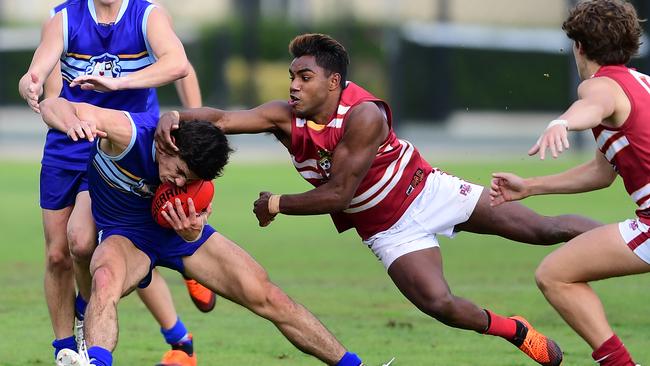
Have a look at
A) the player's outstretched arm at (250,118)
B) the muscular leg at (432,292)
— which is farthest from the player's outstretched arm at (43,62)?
the muscular leg at (432,292)

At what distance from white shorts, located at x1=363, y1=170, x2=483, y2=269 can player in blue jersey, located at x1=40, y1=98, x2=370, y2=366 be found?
764 millimetres

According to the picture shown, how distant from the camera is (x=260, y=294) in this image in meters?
6.77

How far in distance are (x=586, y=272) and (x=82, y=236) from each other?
2.91 metres

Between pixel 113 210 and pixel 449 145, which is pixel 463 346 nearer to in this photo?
pixel 113 210

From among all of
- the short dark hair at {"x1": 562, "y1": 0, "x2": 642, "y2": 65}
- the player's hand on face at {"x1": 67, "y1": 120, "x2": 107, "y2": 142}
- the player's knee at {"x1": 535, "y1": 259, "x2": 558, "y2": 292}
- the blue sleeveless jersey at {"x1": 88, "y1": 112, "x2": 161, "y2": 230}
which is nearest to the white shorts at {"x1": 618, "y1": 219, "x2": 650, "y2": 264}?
the player's knee at {"x1": 535, "y1": 259, "x2": 558, "y2": 292}

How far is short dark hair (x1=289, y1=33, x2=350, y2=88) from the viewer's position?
712cm

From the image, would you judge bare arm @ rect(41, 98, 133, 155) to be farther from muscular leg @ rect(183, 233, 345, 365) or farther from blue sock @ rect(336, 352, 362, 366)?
→ blue sock @ rect(336, 352, 362, 366)

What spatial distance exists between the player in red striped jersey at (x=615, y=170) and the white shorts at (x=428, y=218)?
795 mm

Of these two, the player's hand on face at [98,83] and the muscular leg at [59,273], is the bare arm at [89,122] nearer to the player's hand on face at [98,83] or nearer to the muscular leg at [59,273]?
the player's hand on face at [98,83]

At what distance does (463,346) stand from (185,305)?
2.94 m

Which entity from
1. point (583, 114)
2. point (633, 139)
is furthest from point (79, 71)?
point (633, 139)

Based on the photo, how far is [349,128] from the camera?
6.90m

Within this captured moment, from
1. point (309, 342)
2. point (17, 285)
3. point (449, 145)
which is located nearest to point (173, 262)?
point (309, 342)

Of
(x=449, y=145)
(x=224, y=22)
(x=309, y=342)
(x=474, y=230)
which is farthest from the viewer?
(x=224, y=22)
